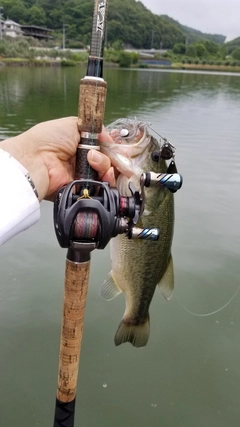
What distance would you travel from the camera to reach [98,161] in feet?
5.17

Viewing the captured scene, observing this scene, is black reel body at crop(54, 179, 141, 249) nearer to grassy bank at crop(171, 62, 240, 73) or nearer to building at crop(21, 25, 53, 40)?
grassy bank at crop(171, 62, 240, 73)

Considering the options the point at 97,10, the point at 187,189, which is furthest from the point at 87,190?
the point at 187,189

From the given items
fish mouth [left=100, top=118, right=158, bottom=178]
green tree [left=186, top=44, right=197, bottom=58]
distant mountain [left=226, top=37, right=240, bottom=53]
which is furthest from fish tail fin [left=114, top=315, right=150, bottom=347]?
distant mountain [left=226, top=37, right=240, bottom=53]

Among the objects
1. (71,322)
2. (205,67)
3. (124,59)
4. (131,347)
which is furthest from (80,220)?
(205,67)

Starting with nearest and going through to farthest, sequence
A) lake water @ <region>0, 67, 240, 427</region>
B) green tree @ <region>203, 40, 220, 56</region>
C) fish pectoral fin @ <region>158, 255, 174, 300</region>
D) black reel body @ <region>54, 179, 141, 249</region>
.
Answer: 1. black reel body @ <region>54, 179, 141, 249</region>
2. fish pectoral fin @ <region>158, 255, 174, 300</region>
3. lake water @ <region>0, 67, 240, 427</region>
4. green tree @ <region>203, 40, 220, 56</region>

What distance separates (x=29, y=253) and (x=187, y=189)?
10.0 ft

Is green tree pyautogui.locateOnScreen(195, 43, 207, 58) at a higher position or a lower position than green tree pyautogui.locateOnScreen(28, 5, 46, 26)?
lower

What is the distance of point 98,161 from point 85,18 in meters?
97.7

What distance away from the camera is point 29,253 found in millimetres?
3992

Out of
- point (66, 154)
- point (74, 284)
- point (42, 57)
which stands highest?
point (66, 154)

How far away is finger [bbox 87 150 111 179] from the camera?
61.1 inches

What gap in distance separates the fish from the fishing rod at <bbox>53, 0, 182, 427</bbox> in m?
0.31

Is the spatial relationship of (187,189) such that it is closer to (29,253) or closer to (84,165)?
(29,253)

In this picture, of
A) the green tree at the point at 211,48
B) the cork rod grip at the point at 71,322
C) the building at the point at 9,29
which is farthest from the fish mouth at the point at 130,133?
the green tree at the point at 211,48
